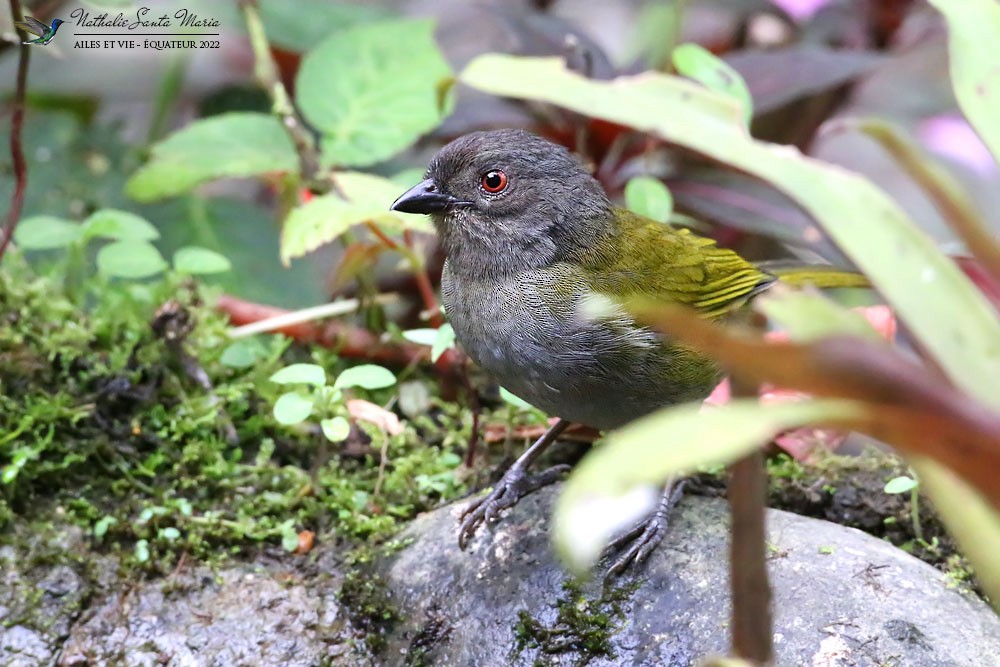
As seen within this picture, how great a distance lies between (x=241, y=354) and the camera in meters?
3.42

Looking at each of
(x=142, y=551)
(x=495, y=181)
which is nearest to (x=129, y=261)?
(x=142, y=551)

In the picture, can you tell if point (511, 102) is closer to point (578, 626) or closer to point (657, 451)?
point (578, 626)

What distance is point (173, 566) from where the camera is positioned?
9.29ft

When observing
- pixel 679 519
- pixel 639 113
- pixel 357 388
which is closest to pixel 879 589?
pixel 679 519

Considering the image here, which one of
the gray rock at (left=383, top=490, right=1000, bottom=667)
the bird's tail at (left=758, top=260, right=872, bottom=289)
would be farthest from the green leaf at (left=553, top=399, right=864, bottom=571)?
the bird's tail at (left=758, top=260, right=872, bottom=289)

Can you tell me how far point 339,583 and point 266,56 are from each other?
221cm

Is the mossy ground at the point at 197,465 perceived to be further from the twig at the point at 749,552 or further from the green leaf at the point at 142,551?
the twig at the point at 749,552

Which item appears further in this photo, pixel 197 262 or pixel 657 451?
pixel 197 262

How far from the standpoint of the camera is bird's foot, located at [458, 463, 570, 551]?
9.07ft

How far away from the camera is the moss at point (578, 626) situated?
2396 mm

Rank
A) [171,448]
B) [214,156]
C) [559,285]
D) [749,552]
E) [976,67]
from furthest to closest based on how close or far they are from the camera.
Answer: [214,156] → [171,448] → [559,285] → [976,67] → [749,552]

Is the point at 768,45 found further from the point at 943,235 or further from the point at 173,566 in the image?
the point at 173,566

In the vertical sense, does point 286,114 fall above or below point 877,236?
below

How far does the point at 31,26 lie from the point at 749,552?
2883mm
